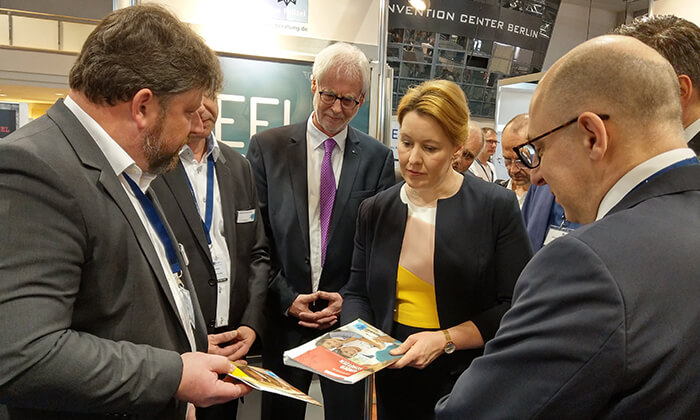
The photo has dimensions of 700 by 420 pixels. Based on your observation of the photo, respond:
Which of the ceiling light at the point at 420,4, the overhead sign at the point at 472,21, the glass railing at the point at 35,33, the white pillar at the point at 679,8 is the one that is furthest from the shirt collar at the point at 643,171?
the overhead sign at the point at 472,21

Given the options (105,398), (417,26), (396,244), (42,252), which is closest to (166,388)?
(105,398)

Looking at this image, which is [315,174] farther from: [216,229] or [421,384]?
[421,384]

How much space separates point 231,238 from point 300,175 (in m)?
0.53

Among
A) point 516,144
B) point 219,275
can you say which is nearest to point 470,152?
point 516,144

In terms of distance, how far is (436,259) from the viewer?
6.06 feet

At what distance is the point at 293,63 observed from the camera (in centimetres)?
356

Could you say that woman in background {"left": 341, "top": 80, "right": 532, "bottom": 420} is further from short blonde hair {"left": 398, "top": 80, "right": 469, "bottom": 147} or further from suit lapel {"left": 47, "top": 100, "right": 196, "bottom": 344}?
suit lapel {"left": 47, "top": 100, "right": 196, "bottom": 344}

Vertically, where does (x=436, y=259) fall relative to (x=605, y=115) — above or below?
below

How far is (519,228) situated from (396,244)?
1.53 feet

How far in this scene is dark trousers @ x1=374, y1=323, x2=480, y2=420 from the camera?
6.01 ft

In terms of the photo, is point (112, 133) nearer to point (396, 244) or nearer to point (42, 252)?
point (42, 252)

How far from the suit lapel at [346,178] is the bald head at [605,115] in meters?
1.45

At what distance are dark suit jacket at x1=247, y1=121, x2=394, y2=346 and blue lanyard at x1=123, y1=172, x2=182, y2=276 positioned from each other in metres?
1.01

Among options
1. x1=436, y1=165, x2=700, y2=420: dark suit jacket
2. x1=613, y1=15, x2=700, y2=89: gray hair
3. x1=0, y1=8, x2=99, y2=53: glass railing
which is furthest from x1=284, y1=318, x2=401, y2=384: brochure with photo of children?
x1=0, y1=8, x2=99, y2=53: glass railing
